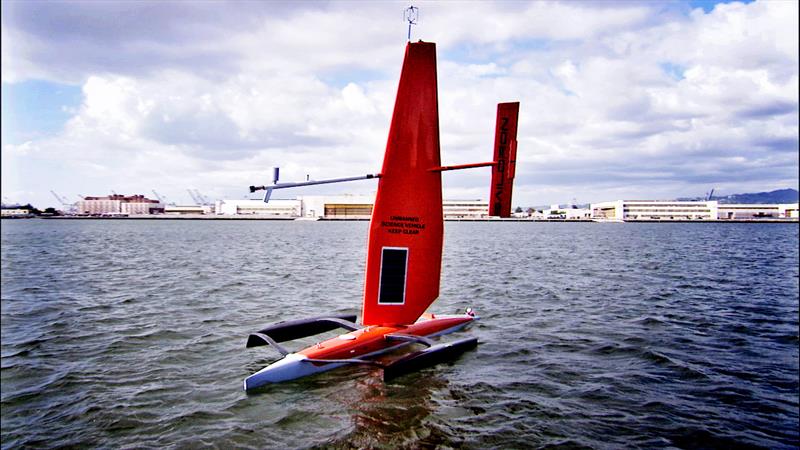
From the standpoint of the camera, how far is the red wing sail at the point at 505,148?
10969mm

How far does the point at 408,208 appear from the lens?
440 inches

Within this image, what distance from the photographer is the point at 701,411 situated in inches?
339

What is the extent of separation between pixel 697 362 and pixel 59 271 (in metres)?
30.8

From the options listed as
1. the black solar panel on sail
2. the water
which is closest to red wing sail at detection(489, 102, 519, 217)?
the black solar panel on sail

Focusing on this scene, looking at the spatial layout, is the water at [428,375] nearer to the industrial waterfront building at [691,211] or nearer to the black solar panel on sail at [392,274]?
the black solar panel on sail at [392,274]

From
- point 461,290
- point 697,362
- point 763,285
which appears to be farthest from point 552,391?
point 763,285

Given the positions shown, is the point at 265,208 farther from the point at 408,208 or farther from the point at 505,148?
the point at 505,148

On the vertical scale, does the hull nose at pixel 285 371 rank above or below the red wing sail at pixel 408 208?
below

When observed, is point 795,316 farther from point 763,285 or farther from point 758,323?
point 763,285

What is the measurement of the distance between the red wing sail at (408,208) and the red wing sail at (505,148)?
1390 mm

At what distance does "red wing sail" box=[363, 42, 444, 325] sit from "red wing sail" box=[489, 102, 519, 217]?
1.39 meters

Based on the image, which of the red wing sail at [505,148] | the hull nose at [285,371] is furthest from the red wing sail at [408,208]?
the hull nose at [285,371]

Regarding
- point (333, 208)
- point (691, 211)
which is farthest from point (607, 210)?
point (333, 208)

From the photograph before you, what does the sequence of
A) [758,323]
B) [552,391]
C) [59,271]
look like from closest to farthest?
1. [552,391]
2. [758,323]
3. [59,271]
